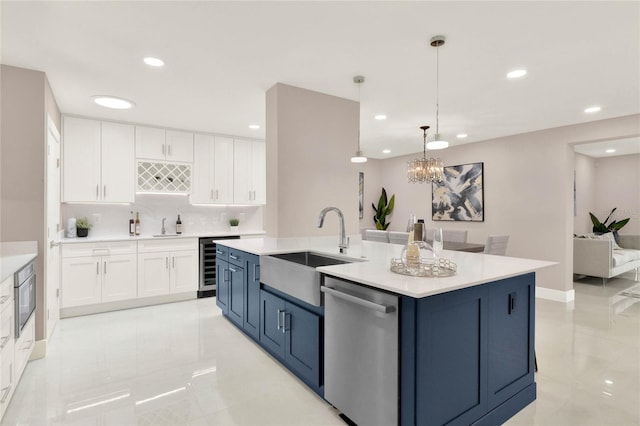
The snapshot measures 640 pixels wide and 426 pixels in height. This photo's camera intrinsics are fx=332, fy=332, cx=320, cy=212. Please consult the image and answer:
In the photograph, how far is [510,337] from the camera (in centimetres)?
204

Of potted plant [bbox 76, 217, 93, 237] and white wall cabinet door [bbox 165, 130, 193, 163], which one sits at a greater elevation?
white wall cabinet door [bbox 165, 130, 193, 163]

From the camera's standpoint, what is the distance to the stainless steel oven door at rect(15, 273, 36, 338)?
7.32 ft

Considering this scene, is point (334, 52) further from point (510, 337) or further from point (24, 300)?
point (24, 300)

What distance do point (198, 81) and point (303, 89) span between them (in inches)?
39.9

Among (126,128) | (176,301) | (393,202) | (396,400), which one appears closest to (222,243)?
(176,301)

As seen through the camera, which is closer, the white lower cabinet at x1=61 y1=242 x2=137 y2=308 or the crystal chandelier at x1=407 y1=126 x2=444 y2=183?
the white lower cabinet at x1=61 y1=242 x2=137 y2=308

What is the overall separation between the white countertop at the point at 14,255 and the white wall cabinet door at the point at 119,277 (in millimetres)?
1329

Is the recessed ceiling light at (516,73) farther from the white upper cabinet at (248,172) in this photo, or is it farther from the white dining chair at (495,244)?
the white upper cabinet at (248,172)

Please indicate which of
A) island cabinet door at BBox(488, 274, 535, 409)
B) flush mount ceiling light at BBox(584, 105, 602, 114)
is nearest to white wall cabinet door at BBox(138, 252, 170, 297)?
island cabinet door at BBox(488, 274, 535, 409)

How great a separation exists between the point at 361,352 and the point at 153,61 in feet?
8.93

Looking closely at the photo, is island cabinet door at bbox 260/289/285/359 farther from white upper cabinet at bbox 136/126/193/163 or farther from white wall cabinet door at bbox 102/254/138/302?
white upper cabinet at bbox 136/126/193/163

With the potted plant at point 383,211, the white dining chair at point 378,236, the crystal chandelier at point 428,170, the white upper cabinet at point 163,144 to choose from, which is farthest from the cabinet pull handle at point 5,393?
the potted plant at point 383,211

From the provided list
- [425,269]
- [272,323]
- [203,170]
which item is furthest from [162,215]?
[425,269]

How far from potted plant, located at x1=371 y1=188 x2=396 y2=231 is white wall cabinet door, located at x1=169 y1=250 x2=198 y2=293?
4304 mm
